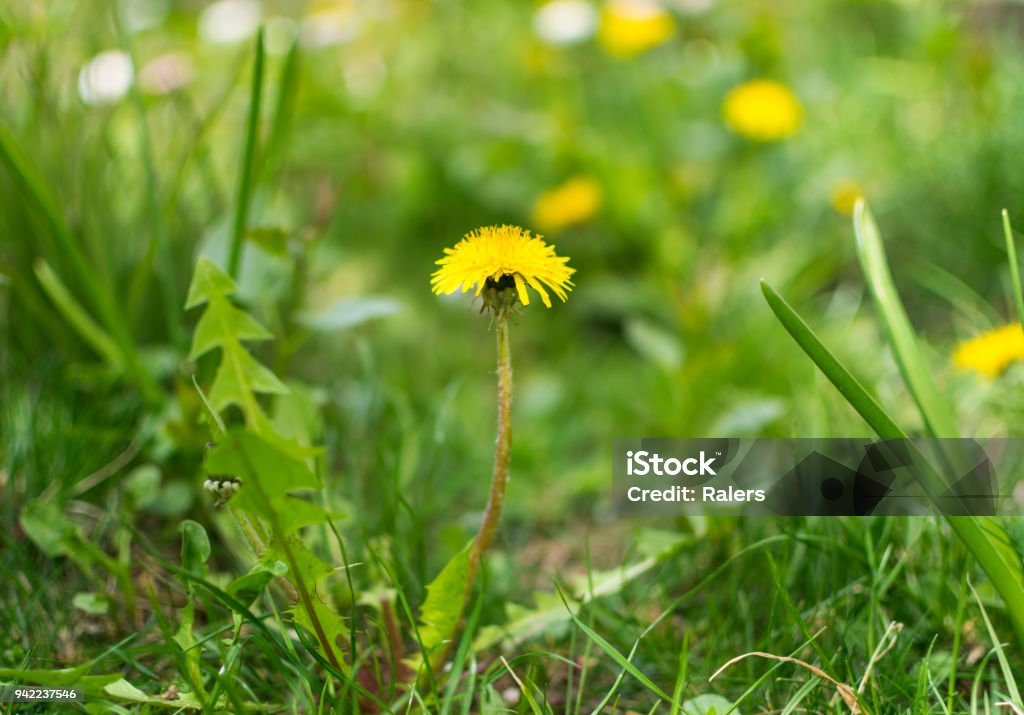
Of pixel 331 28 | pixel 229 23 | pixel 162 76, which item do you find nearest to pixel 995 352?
pixel 162 76

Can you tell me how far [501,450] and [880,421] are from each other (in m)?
0.43

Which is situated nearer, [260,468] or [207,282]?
[260,468]

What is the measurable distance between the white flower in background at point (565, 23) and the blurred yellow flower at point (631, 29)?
59 millimetres

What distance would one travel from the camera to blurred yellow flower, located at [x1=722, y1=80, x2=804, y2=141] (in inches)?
A: 95.0

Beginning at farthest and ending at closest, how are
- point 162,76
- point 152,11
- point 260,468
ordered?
point 152,11
point 162,76
point 260,468

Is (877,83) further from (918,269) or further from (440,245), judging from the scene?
(440,245)

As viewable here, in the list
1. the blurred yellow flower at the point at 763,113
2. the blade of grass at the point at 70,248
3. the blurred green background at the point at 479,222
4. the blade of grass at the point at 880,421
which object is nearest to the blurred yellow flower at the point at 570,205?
the blurred green background at the point at 479,222

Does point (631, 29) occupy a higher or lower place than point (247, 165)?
higher

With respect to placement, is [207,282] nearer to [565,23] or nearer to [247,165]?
[247,165]

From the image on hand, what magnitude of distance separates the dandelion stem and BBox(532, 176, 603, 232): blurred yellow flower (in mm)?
1308

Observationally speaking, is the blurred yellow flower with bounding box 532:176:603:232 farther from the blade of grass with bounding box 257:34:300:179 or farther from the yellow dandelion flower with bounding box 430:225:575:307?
the yellow dandelion flower with bounding box 430:225:575:307

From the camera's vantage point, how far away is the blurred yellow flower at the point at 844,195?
235 cm

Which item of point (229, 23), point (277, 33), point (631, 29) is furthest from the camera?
point (277, 33)

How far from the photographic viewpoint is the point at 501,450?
3.48 feet
